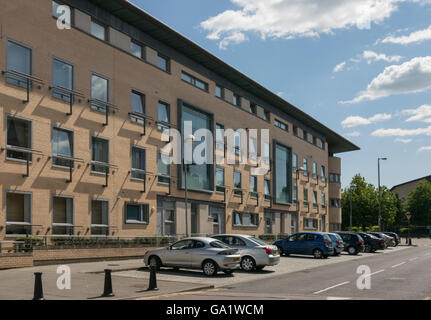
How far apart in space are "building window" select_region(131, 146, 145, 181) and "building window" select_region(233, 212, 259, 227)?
13.2 metres

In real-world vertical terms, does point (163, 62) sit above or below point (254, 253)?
above

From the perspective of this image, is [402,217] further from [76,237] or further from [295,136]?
[76,237]

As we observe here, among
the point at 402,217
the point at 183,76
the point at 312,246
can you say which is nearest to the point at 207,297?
the point at 312,246

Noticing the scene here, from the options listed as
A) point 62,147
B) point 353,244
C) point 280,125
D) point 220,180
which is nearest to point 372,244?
point 353,244

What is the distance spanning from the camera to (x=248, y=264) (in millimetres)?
21656

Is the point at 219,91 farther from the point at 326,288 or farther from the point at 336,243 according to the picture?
the point at 326,288

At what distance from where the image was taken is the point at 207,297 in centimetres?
1367

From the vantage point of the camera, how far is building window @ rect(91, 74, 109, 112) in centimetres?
2767

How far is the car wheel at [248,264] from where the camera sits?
2158 centimetres

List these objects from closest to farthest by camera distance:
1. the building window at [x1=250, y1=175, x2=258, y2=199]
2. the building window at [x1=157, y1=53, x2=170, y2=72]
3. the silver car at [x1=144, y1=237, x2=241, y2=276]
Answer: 1. the silver car at [x1=144, y1=237, x2=241, y2=276]
2. the building window at [x1=157, y1=53, x2=170, y2=72]
3. the building window at [x1=250, y1=175, x2=258, y2=199]

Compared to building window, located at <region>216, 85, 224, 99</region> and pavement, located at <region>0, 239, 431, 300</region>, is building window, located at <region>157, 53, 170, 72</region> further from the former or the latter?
pavement, located at <region>0, 239, 431, 300</region>

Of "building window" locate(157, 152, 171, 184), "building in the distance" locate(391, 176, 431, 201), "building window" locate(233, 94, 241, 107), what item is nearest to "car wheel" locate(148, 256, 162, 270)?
"building window" locate(157, 152, 171, 184)

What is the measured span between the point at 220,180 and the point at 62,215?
678 inches

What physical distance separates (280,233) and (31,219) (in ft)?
104
